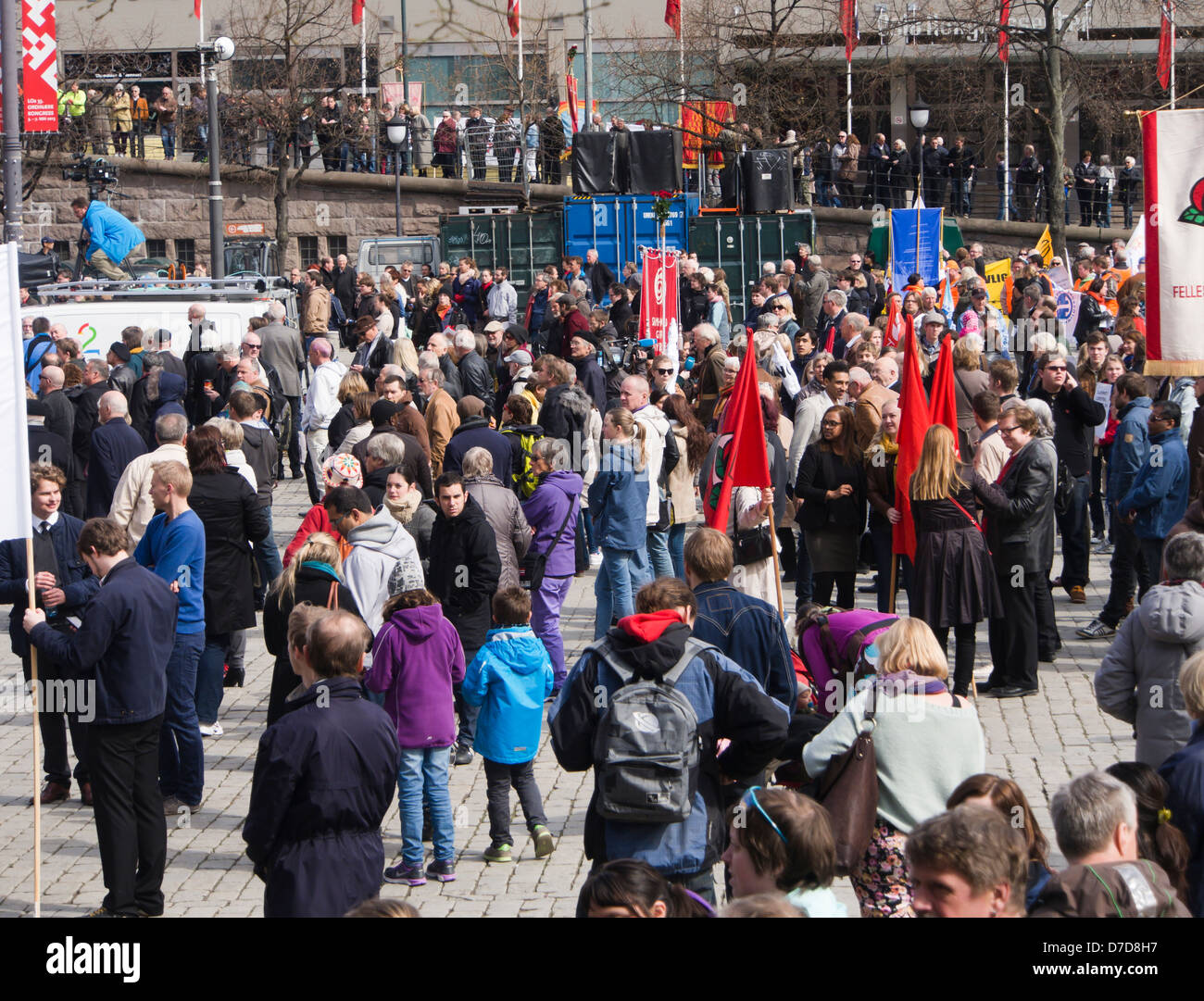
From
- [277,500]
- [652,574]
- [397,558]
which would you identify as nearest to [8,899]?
[397,558]

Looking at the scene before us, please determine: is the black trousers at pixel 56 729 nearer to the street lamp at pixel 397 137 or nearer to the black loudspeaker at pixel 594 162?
the black loudspeaker at pixel 594 162

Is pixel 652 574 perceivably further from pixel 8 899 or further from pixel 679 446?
pixel 8 899

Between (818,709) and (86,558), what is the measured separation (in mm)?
3153

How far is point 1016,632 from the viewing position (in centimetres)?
998

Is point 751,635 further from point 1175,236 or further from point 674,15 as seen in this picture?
point 674,15

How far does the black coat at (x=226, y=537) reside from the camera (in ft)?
29.5

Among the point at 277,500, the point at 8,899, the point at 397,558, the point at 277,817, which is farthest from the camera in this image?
the point at 277,500

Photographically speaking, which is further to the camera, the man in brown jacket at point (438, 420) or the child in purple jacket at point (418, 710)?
the man in brown jacket at point (438, 420)

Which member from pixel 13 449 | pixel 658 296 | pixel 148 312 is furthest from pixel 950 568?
pixel 148 312

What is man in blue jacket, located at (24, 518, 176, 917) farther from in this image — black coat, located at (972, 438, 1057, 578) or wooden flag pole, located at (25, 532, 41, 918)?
black coat, located at (972, 438, 1057, 578)

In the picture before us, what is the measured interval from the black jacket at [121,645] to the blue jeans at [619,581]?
4.29 m

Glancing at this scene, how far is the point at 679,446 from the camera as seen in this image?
11.4m

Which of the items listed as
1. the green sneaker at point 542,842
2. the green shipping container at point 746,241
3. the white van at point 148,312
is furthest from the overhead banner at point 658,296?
the green sneaker at point 542,842

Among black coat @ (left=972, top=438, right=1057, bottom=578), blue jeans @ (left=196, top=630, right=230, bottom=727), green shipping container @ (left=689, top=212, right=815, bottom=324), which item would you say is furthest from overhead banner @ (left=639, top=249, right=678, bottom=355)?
green shipping container @ (left=689, top=212, right=815, bottom=324)
